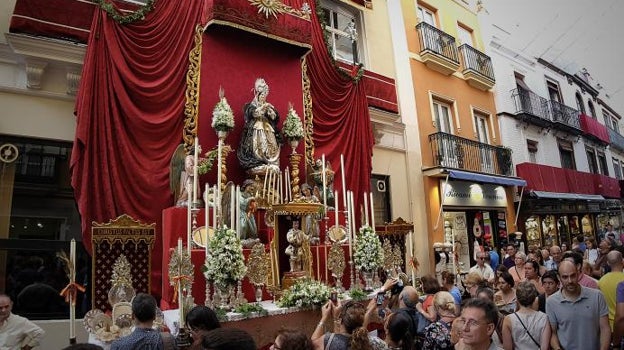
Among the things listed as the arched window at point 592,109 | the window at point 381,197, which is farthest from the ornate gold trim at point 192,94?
the arched window at point 592,109

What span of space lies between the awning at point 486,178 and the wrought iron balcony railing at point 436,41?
2.98 meters

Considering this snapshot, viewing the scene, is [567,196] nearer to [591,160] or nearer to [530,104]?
[530,104]

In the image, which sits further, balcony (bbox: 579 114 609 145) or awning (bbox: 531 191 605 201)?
balcony (bbox: 579 114 609 145)

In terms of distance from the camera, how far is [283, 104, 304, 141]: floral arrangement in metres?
6.08

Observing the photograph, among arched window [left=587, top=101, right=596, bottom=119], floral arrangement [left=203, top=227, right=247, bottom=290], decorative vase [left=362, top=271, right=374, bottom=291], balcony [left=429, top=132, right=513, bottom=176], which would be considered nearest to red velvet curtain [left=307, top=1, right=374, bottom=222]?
decorative vase [left=362, top=271, right=374, bottom=291]

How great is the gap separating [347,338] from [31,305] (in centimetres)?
429

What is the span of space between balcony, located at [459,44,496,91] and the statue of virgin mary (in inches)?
281

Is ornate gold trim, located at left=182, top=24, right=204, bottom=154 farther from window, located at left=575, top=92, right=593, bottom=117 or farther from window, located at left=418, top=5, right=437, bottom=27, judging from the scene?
window, located at left=575, top=92, right=593, bottom=117

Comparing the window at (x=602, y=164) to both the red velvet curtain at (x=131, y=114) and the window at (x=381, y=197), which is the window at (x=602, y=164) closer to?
the window at (x=381, y=197)

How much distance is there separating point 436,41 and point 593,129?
8.82m

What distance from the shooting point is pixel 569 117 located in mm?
14062

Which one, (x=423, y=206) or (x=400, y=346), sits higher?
(x=423, y=206)

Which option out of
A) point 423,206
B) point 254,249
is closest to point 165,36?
point 254,249

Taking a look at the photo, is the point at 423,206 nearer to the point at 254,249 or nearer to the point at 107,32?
the point at 254,249
